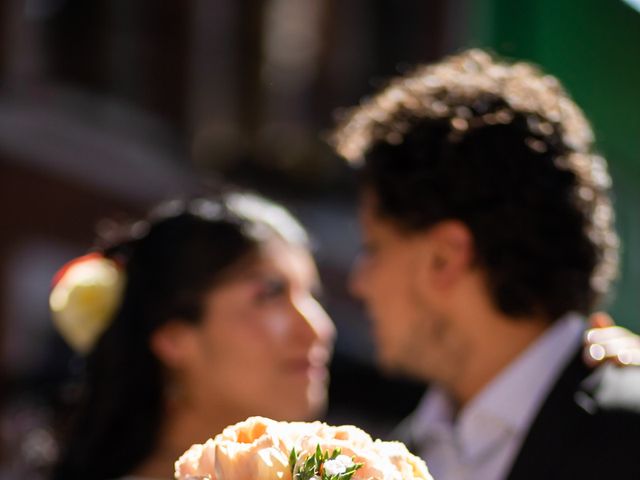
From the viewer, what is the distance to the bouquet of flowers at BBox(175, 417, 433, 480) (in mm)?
1470

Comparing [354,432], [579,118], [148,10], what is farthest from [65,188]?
[354,432]

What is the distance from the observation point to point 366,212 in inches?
115

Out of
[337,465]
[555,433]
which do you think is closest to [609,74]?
[555,433]

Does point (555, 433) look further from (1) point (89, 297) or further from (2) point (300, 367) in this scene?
(1) point (89, 297)

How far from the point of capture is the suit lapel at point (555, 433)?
7.47ft

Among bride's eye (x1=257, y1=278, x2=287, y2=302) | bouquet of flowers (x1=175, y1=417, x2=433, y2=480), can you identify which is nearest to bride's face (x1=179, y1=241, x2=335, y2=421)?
bride's eye (x1=257, y1=278, x2=287, y2=302)

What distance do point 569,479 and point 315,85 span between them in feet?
36.1

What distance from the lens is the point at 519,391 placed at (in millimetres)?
2498

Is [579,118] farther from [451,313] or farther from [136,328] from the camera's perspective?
[136,328]

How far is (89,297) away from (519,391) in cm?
139

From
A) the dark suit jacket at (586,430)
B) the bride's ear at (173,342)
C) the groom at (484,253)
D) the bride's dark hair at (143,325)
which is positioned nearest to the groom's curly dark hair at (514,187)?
the groom at (484,253)

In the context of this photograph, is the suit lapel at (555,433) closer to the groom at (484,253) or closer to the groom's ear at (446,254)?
the groom at (484,253)

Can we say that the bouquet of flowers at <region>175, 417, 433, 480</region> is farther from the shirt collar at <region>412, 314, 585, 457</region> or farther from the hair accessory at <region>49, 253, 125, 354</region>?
the hair accessory at <region>49, 253, 125, 354</region>

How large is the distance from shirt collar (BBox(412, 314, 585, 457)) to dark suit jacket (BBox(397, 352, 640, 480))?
7cm
